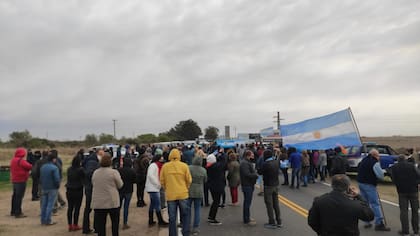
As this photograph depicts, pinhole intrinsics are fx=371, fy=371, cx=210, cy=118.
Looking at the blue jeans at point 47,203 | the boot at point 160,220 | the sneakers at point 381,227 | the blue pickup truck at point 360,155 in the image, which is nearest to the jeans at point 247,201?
the boot at point 160,220

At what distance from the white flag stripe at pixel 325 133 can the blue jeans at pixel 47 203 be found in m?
9.17

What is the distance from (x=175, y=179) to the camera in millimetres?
7410

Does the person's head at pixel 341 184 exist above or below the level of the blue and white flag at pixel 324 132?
below

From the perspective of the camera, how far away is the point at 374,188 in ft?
28.5

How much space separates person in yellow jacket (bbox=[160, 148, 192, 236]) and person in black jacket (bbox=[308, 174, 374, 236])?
11.6 feet

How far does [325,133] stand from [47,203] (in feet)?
34.2

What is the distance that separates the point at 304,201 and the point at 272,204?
12.9ft

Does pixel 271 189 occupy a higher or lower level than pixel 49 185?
lower

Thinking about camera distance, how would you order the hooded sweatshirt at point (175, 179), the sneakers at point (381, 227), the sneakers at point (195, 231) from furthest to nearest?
the sneakers at point (381, 227), the sneakers at point (195, 231), the hooded sweatshirt at point (175, 179)

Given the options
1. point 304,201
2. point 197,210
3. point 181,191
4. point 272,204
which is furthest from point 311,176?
point 181,191

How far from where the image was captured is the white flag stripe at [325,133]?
510 inches

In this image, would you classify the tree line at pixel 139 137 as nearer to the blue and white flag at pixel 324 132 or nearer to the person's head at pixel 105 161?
the blue and white flag at pixel 324 132

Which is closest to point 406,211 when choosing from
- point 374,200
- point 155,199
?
point 374,200

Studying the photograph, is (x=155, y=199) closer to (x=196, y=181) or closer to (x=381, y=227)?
(x=196, y=181)
